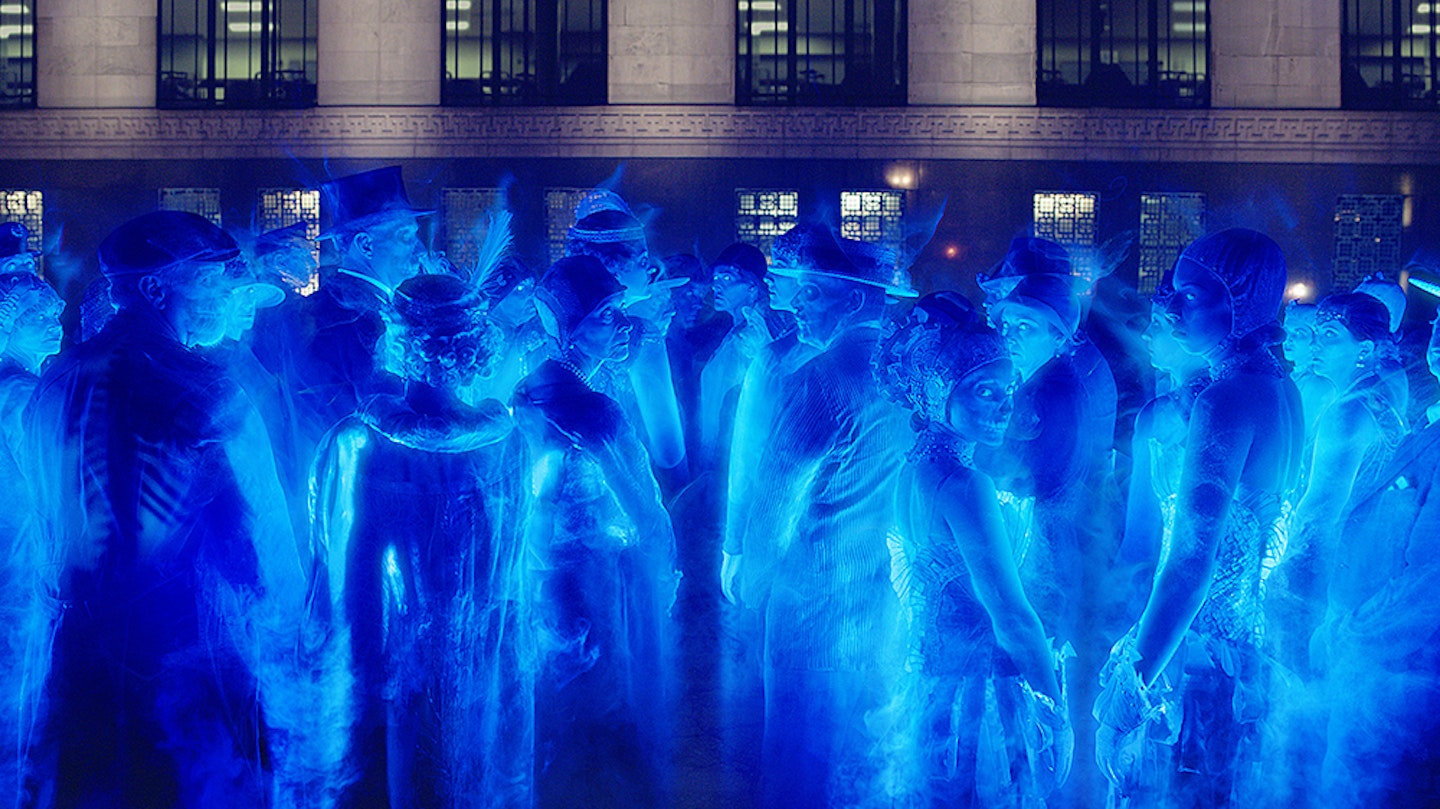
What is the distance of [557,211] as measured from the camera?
20.1 metres

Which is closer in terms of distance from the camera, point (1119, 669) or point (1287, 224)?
point (1119, 669)

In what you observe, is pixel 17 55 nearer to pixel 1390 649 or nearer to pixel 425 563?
pixel 425 563

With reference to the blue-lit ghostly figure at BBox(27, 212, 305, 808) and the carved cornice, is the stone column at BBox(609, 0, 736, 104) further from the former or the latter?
the blue-lit ghostly figure at BBox(27, 212, 305, 808)

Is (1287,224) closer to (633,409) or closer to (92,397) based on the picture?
(633,409)

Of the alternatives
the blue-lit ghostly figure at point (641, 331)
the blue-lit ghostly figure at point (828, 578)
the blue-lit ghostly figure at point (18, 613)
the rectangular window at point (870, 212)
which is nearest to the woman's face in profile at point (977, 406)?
the blue-lit ghostly figure at point (828, 578)

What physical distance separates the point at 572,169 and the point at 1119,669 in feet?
51.5

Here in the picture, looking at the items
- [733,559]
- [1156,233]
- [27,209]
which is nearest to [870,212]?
[1156,233]

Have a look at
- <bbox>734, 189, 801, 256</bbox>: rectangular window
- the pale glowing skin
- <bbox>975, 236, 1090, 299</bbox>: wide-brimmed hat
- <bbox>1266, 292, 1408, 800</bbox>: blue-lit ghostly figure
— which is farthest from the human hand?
<bbox>734, 189, 801, 256</bbox>: rectangular window

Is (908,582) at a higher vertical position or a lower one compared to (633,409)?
lower

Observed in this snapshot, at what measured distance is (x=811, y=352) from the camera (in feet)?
19.4

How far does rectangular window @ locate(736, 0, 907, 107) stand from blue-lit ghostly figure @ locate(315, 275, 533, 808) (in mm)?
16059

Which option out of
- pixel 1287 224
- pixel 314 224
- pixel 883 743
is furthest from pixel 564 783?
pixel 1287 224

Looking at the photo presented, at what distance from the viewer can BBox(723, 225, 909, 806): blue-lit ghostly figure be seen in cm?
537

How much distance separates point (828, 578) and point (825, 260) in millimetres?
1309
